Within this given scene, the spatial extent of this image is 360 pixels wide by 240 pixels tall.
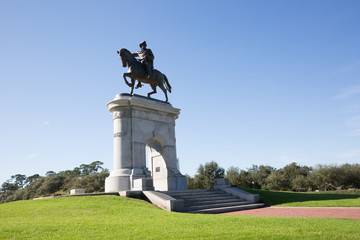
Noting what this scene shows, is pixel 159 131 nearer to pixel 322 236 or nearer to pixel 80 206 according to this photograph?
pixel 80 206

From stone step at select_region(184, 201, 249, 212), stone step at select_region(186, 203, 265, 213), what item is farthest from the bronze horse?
stone step at select_region(186, 203, 265, 213)

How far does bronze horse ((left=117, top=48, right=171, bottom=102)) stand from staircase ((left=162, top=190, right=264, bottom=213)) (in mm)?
9120

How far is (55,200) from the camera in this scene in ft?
42.9

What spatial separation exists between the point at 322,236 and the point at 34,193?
65631 mm

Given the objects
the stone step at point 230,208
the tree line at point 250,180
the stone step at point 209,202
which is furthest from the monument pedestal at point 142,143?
the tree line at point 250,180

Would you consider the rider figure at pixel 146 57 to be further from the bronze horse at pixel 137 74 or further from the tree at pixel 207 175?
the tree at pixel 207 175

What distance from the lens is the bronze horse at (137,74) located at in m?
20.4

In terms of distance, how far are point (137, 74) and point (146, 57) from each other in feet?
5.56

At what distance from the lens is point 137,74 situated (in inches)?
833

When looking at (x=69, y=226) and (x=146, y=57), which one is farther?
(x=146, y=57)

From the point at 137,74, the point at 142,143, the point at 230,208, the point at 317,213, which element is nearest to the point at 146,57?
the point at 137,74

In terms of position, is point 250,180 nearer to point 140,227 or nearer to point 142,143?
point 142,143

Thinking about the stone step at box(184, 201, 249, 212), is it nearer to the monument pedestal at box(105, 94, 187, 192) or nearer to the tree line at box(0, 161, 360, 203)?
the monument pedestal at box(105, 94, 187, 192)

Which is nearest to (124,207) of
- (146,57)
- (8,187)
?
(146,57)
